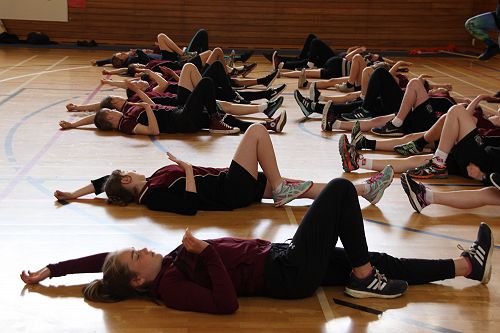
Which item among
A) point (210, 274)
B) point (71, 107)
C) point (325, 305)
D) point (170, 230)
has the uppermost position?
point (210, 274)

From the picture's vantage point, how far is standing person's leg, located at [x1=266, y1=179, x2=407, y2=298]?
3.08m

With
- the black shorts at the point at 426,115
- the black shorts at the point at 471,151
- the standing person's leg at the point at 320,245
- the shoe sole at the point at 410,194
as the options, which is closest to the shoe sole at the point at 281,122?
the black shorts at the point at 426,115

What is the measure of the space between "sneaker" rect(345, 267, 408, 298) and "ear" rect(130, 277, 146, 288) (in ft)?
3.49

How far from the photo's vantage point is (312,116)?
7645mm

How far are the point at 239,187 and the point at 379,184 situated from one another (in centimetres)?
105

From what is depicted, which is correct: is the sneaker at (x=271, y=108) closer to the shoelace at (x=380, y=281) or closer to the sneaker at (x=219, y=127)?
the sneaker at (x=219, y=127)

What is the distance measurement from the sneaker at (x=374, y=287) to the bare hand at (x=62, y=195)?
7.55 ft

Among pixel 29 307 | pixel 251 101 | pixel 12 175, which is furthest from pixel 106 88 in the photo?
pixel 29 307

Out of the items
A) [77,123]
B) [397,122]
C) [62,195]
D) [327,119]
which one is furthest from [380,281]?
[77,123]

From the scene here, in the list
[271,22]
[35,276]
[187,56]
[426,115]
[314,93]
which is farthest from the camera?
[271,22]

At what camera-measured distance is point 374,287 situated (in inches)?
125

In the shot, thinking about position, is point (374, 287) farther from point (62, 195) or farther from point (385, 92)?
point (385, 92)

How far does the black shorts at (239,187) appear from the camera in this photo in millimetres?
4234

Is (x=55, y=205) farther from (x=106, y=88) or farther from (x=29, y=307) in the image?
(x=106, y=88)
